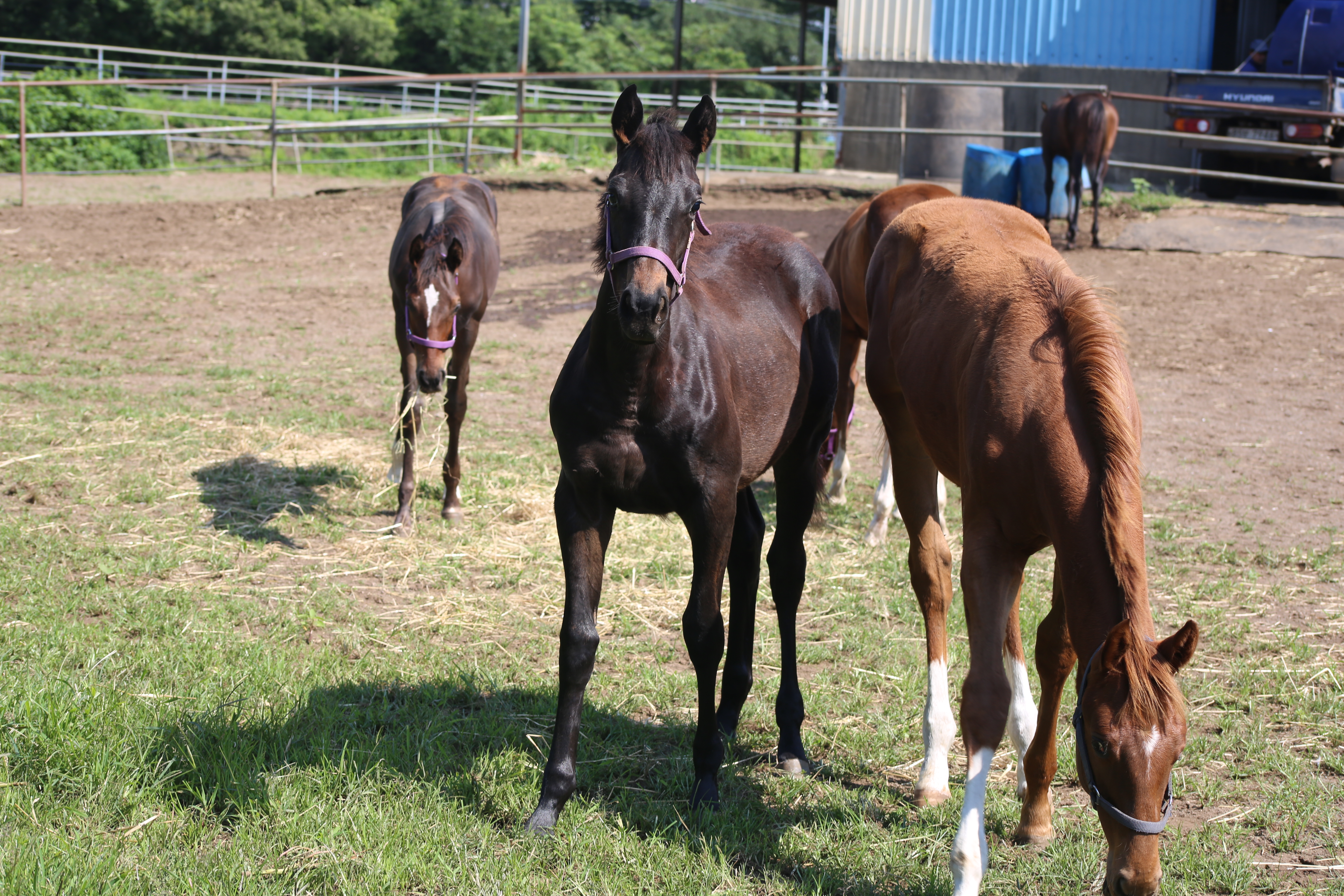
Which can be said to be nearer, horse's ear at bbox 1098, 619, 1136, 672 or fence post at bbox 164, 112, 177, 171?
horse's ear at bbox 1098, 619, 1136, 672

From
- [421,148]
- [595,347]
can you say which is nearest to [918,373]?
[595,347]

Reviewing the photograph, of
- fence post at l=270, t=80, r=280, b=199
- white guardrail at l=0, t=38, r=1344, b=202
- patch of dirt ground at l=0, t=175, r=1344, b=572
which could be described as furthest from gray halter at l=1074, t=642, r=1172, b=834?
fence post at l=270, t=80, r=280, b=199

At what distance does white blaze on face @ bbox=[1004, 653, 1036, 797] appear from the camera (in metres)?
3.26

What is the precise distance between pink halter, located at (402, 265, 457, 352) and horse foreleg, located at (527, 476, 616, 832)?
2.59 meters

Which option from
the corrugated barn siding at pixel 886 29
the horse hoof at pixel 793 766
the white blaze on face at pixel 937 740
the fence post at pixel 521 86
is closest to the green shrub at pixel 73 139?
the fence post at pixel 521 86

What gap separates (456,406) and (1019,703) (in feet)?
13.0

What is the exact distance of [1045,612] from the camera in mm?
4578

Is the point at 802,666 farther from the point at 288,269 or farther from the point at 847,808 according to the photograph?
the point at 288,269

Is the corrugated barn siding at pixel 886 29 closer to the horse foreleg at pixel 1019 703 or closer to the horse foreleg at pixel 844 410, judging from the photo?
the horse foreleg at pixel 844 410

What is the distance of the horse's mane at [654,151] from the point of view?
2.81m

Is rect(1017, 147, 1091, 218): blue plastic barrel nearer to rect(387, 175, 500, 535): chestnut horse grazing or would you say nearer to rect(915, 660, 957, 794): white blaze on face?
rect(387, 175, 500, 535): chestnut horse grazing

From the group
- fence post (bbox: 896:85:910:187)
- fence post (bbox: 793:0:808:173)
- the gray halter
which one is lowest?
the gray halter

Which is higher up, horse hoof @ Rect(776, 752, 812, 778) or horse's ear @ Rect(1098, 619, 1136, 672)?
horse's ear @ Rect(1098, 619, 1136, 672)

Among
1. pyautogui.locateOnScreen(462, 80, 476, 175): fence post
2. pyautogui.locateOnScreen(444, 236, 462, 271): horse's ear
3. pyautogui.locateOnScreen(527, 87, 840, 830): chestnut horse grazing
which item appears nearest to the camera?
pyautogui.locateOnScreen(527, 87, 840, 830): chestnut horse grazing
